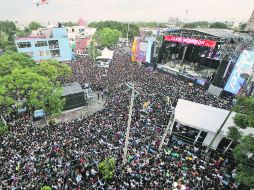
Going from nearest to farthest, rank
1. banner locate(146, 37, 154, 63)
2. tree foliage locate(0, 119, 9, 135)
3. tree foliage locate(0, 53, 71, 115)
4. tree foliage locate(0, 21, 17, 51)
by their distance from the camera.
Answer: tree foliage locate(0, 119, 9, 135), tree foliage locate(0, 53, 71, 115), banner locate(146, 37, 154, 63), tree foliage locate(0, 21, 17, 51)

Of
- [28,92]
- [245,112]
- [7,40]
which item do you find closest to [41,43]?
[28,92]

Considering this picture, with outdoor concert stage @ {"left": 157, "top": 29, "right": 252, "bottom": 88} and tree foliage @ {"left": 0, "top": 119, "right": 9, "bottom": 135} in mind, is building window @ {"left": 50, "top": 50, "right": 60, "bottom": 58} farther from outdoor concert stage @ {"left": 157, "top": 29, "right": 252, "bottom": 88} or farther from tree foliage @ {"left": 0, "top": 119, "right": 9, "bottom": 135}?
tree foliage @ {"left": 0, "top": 119, "right": 9, "bottom": 135}

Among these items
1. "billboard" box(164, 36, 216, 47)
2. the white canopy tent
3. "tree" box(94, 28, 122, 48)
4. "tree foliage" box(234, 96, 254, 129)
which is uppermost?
"tree foliage" box(234, 96, 254, 129)

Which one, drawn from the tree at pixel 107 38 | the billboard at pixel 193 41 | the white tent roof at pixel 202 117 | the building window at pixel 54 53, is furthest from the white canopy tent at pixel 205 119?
the tree at pixel 107 38

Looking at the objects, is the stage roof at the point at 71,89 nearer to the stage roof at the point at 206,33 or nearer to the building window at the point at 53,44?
the stage roof at the point at 206,33

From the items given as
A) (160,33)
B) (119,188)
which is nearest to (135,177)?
(119,188)

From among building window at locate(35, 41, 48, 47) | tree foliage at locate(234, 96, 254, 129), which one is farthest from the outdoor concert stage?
building window at locate(35, 41, 48, 47)
